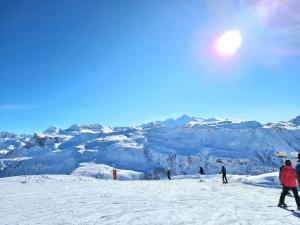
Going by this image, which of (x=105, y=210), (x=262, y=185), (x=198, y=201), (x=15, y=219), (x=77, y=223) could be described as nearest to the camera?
(x=77, y=223)

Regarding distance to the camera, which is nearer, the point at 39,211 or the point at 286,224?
the point at 286,224

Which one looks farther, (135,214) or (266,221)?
(135,214)

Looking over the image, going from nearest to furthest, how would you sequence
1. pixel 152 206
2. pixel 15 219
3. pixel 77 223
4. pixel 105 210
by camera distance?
1. pixel 77 223
2. pixel 15 219
3. pixel 105 210
4. pixel 152 206

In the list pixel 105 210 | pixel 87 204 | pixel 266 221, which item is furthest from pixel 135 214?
pixel 266 221

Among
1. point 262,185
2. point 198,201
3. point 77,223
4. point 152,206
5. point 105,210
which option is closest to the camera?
point 77,223

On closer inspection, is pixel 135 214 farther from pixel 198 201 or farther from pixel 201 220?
pixel 198 201

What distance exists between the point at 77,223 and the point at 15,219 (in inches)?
110

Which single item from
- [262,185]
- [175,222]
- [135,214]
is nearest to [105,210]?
[135,214]

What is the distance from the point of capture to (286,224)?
42.1 feet

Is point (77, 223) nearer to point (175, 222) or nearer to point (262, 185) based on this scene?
point (175, 222)

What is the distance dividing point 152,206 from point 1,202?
27.4 feet

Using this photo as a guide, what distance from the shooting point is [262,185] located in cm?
3553

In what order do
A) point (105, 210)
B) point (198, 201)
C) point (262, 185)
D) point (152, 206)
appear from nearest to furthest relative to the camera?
1. point (105, 210)
2. point (152, 206)
3. point (198, 201)
4. point (262, 185)

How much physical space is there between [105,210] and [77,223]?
2.91 metres
